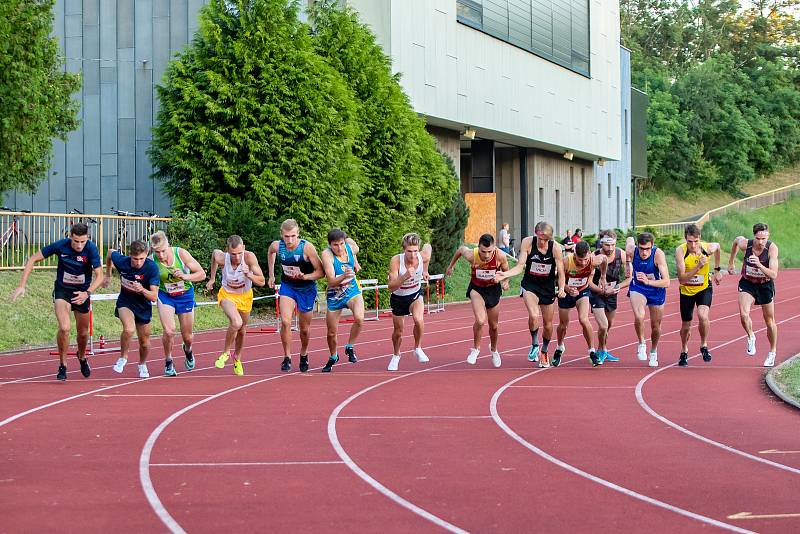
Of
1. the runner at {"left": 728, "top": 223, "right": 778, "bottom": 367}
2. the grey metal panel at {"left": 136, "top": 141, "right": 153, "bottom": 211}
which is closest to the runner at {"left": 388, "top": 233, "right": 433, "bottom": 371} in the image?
the runner at {"left": 728, "top": 223, "right": 778, "bottom": 367}

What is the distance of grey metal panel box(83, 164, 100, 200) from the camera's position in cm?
3303

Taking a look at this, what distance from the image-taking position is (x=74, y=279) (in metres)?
14.8

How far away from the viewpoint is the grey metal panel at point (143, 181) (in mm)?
32812

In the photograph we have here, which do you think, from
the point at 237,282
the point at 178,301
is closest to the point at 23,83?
the point at 178,301

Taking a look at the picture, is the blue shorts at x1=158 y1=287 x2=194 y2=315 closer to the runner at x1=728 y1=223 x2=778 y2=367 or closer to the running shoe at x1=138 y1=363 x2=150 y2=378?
the running shoe at x1=138 y1=363 x2=150 y2=378

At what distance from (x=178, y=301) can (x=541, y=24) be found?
35475 millimetres

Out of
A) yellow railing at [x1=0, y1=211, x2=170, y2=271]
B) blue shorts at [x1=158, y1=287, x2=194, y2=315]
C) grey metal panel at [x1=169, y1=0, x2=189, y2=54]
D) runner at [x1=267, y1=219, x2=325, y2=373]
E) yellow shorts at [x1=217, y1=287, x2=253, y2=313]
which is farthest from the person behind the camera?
grey metal panel at [x1=169, y1=0, x2=189, y2=54]

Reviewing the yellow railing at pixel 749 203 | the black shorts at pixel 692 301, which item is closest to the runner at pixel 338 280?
the black shorts at pixel 692 301

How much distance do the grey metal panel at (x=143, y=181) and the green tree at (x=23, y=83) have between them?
5.77 meters

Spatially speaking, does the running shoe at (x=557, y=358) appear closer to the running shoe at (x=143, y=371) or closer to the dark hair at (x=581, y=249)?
the dark hair at (x=581, y=249)

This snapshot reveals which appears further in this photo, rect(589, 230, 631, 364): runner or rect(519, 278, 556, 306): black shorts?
rect(589, 230, 631, 364): runner

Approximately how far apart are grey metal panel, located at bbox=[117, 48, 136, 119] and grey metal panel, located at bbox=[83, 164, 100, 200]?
1714mm

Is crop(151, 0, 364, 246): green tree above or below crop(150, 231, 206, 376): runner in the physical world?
above

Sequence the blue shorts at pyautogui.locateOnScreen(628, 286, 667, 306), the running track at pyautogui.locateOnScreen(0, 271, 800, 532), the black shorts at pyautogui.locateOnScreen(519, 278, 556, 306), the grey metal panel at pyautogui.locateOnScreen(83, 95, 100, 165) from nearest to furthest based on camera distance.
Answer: the running track at pyautogui.locateOnScreen(0, 271, 800, 532) < the black shorts at pyautogui.locateOnScreen(519, 278, 556, 306) < the blue shorts at pyautogui.locateOnScreen(628, 286, 667, 306) < the grey metal panel at pyautogui.locateOnScreen(83, 95, 100, 165)
